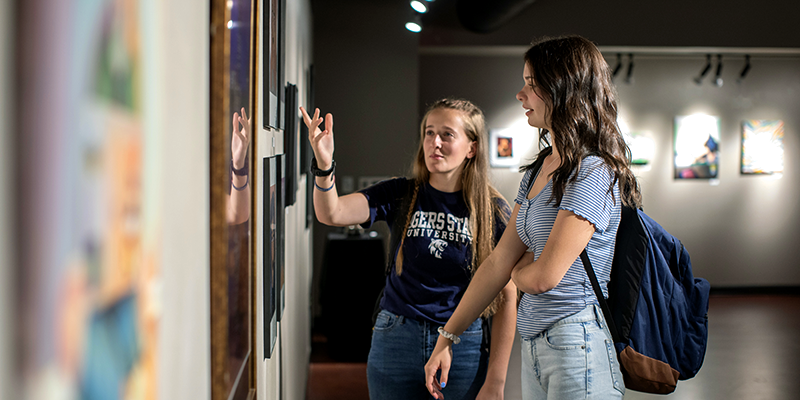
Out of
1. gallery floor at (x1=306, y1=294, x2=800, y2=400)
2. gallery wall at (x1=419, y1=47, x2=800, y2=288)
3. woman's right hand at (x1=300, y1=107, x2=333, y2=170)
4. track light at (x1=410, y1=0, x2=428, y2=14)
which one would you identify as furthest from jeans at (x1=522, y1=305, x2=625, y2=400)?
gallery wall at (x1=419, y1=47, x2=800, y2=288)

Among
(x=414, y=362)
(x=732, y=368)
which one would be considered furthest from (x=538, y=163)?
(x=732, y=368)

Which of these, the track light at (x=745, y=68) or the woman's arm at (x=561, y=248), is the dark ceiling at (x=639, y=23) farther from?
the woman's arm at (x=561, y=248)

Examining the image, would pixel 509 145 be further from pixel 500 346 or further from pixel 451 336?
pixel 451 336

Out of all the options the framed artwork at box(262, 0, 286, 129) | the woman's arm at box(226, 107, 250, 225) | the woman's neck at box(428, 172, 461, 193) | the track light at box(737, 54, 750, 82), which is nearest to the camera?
the woman's arm at box(226, 107, 250, 225)

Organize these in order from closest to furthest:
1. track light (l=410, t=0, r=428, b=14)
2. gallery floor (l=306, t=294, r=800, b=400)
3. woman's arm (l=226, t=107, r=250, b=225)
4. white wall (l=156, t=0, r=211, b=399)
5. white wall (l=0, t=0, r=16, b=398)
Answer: white wall (l=0, t=0, r=16, b=398) → white wall (l=156, t=0, r=211, b=399) → woman's arm (l=226, t=107, r=250, b=225) → gallery floor (l=306, t=294, r=800, b=400) → track light (l=410, t=0, r=428, b=14)

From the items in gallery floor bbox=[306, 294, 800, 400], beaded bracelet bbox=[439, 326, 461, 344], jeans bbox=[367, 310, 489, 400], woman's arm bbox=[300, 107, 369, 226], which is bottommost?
gallery floor bbox=[306, 294, 800, 400]

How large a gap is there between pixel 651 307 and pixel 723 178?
6.81 meters

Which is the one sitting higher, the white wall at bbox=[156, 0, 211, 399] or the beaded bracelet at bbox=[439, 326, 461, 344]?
the white wall at bbox=[156, 0, 211, 399]

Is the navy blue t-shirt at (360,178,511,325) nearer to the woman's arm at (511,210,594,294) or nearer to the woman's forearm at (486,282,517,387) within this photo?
the woman's forearm at (486,282,517,387)

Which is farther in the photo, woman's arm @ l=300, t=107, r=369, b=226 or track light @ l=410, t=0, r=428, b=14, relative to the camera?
track light @ l=410, t=0, r=428, b=14

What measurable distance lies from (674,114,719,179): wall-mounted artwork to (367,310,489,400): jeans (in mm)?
6362

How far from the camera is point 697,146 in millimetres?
6910

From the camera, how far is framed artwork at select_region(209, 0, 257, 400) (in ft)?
2.10

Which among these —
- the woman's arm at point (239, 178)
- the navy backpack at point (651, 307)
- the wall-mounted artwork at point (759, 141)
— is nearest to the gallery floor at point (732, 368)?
the wall-mounted artwork at point (759, 141)
